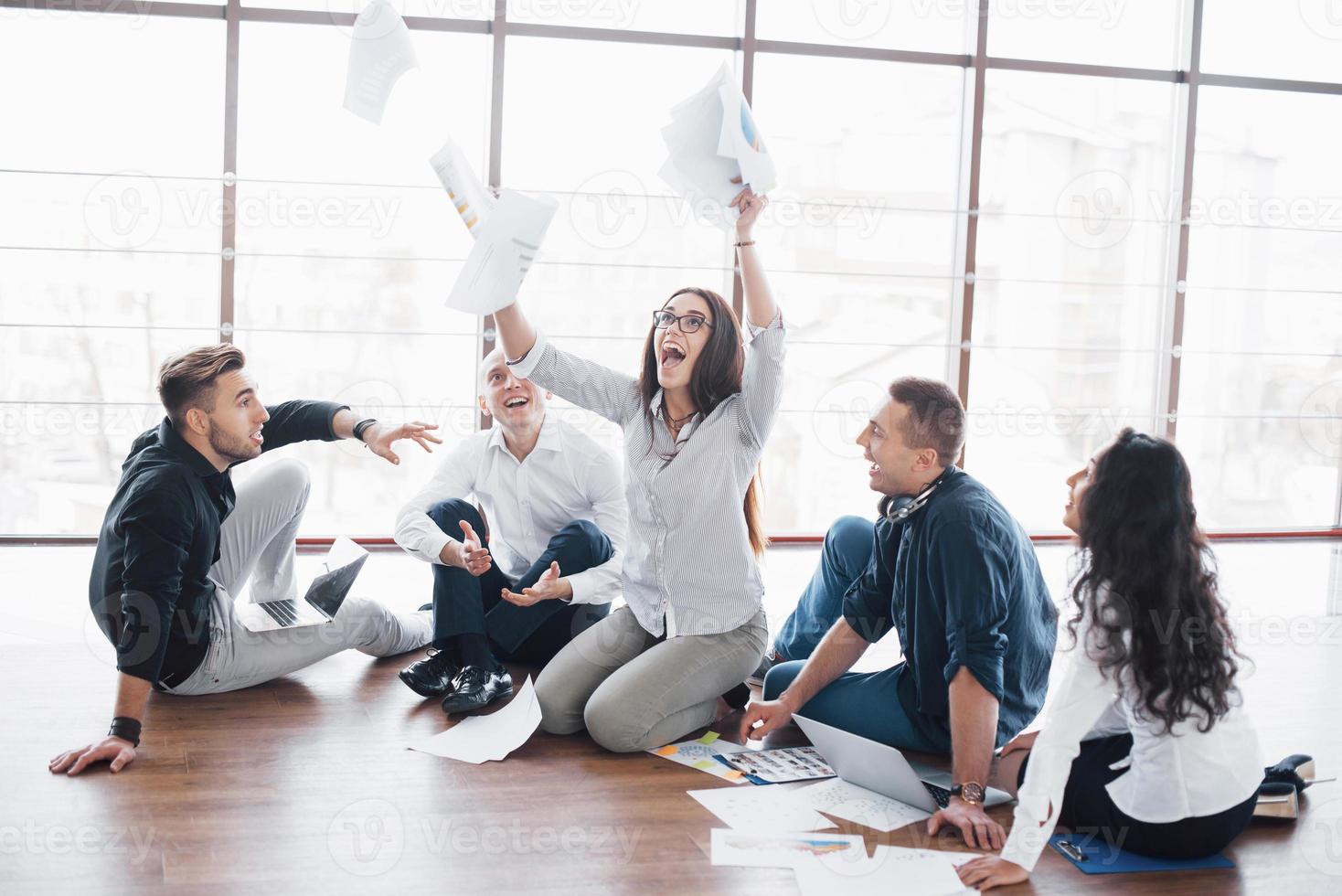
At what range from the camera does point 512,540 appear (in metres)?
2.81

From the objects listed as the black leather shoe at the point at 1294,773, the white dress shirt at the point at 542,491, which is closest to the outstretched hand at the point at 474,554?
the white dress shirt at the point at 542,491

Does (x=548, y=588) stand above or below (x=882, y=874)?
above

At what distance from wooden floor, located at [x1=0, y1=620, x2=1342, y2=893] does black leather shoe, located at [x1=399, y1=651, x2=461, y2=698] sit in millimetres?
40

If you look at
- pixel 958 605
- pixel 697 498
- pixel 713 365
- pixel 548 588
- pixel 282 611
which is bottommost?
pixel 282 611

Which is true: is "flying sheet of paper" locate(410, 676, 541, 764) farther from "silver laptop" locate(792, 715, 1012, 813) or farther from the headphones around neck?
the headphones around neck

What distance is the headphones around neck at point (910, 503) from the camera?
2.07 m

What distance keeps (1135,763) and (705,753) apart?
2.68ft

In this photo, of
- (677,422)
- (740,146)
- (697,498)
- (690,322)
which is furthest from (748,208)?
(697,498)

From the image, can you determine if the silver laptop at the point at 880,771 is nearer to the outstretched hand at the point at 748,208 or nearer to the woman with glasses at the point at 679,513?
the woman with glasses at the point at 679,513

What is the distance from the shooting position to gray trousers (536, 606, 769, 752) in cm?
224

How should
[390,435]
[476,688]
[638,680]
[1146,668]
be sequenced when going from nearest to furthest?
[1146,668] < [638,680] < [476,688] < [390,435]

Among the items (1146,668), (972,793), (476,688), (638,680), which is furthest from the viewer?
(476,688)

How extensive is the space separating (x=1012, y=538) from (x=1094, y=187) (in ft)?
11.5

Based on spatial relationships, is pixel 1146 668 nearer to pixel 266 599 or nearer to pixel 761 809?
pixel 761 809
